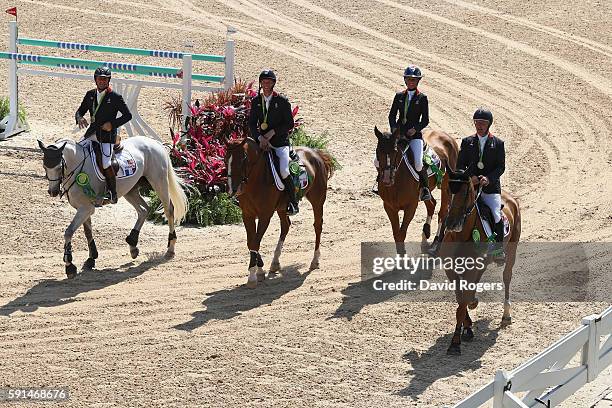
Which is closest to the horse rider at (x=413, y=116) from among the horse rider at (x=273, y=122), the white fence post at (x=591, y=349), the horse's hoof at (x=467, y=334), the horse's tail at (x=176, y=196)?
the horse rider at (x=273, y=122)

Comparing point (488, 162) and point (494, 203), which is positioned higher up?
point (488, 162)

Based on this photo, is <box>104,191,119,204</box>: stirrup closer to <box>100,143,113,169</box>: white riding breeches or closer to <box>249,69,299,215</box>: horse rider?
<box>100,143,113,169</box>: white riding breeches

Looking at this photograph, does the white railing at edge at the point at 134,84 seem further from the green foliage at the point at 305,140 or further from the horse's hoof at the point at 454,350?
the horse's hoof at the point at 454,350

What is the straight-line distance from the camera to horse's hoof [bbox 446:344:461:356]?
42.4ft

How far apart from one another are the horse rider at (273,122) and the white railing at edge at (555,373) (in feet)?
16.0

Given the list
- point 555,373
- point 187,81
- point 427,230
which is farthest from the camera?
point 187,81

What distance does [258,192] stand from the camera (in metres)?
15.1

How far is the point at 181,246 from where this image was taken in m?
17.0

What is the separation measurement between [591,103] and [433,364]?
555 inches

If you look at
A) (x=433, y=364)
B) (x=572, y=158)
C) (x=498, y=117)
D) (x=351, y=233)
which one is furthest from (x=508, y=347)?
(x=498, y=117)

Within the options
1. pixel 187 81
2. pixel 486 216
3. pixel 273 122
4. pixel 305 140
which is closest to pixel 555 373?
pixel 486 216

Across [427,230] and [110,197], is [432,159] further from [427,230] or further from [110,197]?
[110,197]

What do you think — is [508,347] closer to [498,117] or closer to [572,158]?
[572,158]

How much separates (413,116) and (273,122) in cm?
198
